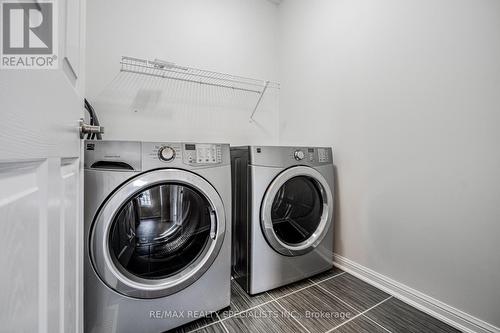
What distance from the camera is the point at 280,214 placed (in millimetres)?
1408

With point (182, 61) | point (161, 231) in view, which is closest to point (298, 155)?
point (161, 231)

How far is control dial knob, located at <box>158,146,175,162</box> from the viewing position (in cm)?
98

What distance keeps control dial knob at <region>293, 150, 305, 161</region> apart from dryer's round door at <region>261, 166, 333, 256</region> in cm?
6

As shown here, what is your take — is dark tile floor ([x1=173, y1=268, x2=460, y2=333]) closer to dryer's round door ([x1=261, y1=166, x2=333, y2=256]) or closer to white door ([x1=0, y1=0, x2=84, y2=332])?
dryer's round door ([x1=261, y1=166, x2=333, y2=256])

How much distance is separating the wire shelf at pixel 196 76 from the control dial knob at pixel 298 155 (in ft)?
2.79

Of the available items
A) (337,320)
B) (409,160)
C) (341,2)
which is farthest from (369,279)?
(341,2)

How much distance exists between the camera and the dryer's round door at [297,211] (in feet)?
4.20

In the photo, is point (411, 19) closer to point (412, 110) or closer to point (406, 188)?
point (412, 110)

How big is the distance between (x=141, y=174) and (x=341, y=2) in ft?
5.77

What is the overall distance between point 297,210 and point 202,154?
78 centimetres

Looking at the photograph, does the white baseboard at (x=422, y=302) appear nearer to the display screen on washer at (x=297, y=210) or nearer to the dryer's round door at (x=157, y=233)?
the display screen on washer at (x=297, y=210)

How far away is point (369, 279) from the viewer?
55.2 inches

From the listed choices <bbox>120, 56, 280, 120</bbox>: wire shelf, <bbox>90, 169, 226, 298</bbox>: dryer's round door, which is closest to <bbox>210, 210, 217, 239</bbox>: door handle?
<bbox>90, 169, 226, 298</bbox>: dryer's round door

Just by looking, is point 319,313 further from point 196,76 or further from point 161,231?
point 196,76
